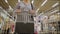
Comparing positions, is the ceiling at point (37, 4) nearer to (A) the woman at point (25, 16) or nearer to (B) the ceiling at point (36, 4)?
(B) the ceiling at point (36, 4)

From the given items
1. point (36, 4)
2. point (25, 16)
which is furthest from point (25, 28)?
point (36, 4)

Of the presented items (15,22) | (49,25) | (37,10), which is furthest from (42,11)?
(15,22)

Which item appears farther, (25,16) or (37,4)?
(37,4)

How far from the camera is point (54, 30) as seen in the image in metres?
2.21

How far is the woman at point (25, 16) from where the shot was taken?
85.0 inches

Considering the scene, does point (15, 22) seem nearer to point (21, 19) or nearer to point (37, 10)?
point (21, 19)

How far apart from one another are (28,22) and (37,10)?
358 millimetres

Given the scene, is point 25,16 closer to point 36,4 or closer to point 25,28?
point 25,28

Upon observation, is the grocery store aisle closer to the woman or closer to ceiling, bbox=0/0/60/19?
the woman

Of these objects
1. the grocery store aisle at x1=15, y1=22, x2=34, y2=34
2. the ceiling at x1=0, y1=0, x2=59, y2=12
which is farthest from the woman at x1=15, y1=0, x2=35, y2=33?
the ceiling at x1=0, y1=0, x2=59, y2=12

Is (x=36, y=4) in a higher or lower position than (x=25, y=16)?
higher

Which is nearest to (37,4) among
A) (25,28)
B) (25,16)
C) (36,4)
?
(36,4)

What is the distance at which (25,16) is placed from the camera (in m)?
2.23

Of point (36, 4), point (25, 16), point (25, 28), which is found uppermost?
point (36, 4)
